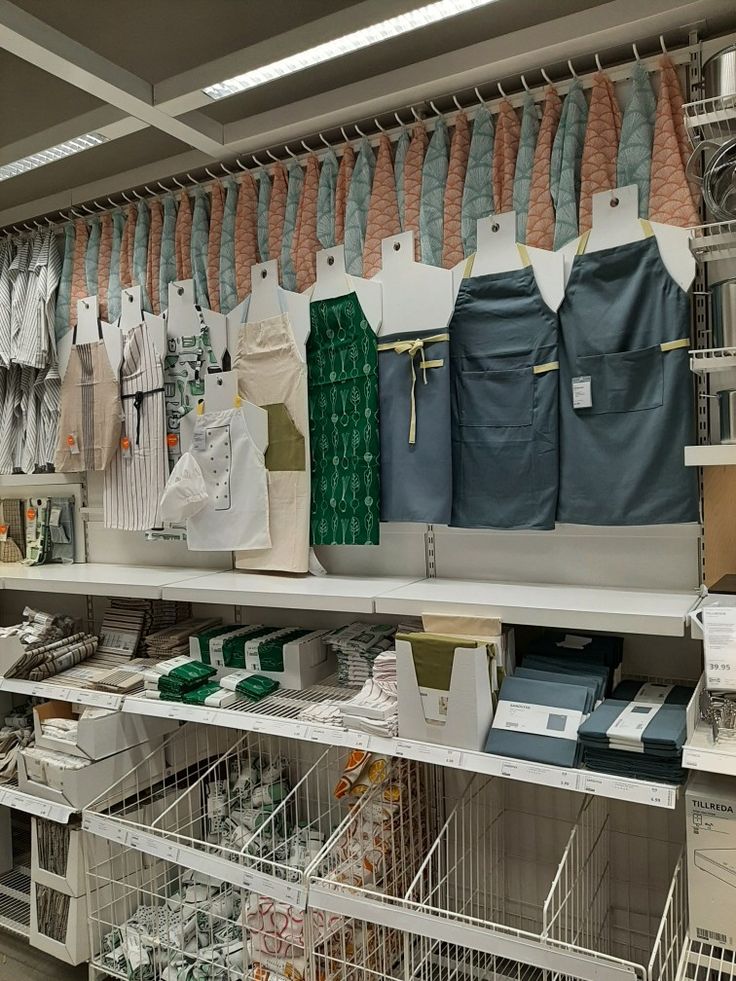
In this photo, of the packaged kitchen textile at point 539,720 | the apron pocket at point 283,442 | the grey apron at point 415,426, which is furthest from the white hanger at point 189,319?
the packaged kitchen textile at point 539,720

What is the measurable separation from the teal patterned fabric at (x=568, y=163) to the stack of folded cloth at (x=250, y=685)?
1.85 meters

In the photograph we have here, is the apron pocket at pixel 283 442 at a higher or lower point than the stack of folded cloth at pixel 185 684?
higher

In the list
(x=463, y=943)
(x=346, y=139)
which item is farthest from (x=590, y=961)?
(x=346, y=139)

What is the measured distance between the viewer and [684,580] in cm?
251

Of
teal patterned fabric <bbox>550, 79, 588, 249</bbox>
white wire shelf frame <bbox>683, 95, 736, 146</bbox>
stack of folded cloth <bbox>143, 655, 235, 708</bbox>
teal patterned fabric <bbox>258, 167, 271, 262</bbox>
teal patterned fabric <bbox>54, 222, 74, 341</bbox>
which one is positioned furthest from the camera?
teal patterned fabric <bbox>54, 222, 74, 341</bbox>

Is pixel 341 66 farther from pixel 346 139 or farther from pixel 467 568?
pixel 467 568

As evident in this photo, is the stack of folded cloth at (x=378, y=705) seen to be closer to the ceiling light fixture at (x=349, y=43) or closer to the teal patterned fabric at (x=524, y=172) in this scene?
the teal patterned fabric at (x=524, y=172)

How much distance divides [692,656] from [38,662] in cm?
265

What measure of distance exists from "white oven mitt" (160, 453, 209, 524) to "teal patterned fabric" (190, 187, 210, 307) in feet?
2.56

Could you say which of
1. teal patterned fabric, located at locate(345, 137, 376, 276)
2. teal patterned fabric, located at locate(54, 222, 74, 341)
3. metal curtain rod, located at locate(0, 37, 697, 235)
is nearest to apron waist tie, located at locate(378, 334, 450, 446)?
teal patterned fabric, located at locate(345, 137, 376, 276)

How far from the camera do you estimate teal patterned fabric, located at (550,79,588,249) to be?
257 centimetres

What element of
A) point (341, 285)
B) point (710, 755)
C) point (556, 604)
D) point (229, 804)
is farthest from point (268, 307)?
point (710, 755)

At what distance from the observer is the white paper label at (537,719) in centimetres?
207

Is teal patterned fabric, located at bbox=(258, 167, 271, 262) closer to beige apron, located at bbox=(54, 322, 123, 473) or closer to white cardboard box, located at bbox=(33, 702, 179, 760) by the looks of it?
beige apron, located at bbox=(54, 322, 123, 473)
